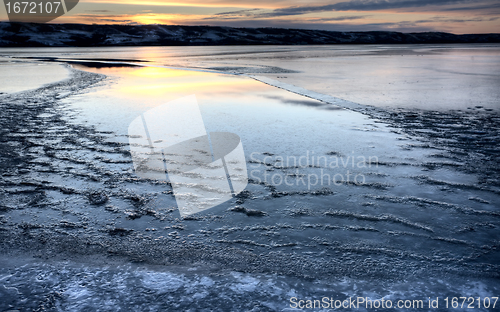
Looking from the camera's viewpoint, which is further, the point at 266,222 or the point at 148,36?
the point at 148,36

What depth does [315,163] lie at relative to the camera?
166 inches

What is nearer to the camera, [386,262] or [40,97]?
[386,262]

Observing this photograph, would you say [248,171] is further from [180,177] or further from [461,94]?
[461,94]

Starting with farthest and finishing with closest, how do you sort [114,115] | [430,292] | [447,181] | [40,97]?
[40,97] → [114,115] → [447,181] → [430,292]

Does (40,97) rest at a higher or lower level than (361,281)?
higher

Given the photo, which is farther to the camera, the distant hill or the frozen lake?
the distant hill

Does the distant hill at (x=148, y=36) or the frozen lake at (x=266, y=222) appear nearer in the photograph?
the frozen lake at (x=266, y=222)

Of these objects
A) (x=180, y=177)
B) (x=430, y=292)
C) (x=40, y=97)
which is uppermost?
(x=40, y=97)

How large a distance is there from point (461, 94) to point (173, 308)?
10.4 m

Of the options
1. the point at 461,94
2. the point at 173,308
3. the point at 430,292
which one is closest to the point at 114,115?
the point at 173,308

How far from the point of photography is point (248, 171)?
13.0 ft

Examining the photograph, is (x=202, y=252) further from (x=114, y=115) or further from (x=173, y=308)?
(x=114, y=115)

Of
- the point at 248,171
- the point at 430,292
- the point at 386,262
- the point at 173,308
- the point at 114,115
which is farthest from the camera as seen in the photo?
the point at 114,115

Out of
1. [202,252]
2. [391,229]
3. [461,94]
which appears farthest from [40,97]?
[461,94]
